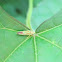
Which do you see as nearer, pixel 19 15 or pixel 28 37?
pixel 28 37

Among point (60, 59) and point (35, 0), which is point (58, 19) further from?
point (35, 0)

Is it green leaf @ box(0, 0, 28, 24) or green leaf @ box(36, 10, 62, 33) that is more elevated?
green leaf @ box(0, 0, 28, 24)

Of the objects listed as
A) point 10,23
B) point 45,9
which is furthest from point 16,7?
point 10,23

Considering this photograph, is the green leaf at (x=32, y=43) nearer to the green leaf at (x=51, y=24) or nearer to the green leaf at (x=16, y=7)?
the green leaf at (x=51, y=24)

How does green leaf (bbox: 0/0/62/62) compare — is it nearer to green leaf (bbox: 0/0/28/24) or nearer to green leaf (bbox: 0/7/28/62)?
green leaf (bbox: 0/7/28/62)

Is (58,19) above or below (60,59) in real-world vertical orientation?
above

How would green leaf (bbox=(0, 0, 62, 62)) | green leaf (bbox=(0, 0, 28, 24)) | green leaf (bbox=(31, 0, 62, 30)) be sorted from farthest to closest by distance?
green leaf (bbox=(0, 0, 28, 24)), green leaf (bbox=(31, 0, 62, 30)), green leaf (bbox=(0, 0, 62, 62))

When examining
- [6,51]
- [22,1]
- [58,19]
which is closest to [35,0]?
[22,1]

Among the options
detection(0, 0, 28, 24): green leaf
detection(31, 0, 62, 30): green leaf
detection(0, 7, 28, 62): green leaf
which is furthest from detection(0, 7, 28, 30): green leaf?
detection(0, 0, 28, 24): green leaf

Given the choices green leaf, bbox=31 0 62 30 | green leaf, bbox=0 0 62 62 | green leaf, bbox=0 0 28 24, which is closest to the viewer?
green leaf, bbox=0 0 62 62

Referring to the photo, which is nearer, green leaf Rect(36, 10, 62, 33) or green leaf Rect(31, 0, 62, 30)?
green leaf Rect(36, 10, 62, 33)

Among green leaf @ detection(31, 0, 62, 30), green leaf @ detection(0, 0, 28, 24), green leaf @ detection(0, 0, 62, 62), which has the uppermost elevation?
green leaf @ detection(0, 0, 28, 24)
